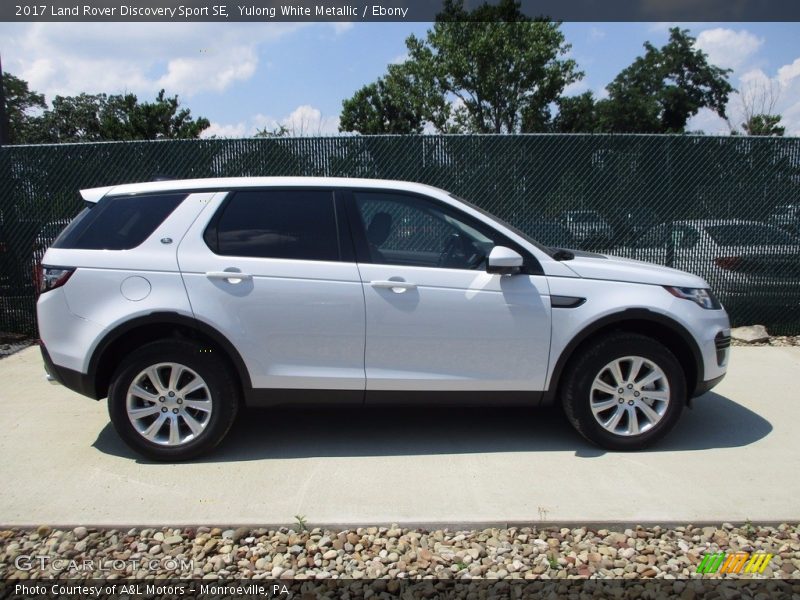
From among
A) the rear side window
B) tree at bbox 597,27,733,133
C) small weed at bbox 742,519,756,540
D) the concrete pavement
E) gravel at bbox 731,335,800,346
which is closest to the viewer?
small weed at bbox 742,519,756,540

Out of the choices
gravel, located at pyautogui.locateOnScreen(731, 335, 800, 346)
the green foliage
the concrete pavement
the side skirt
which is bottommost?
the concrete pavement

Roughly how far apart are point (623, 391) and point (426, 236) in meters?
1.64

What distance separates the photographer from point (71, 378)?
4.22 m

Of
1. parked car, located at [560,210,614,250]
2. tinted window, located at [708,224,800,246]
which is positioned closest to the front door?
parked car, located at [560,210,614,250]

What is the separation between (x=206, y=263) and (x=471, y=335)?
5.66 ft

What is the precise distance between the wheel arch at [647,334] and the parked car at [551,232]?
3320mm

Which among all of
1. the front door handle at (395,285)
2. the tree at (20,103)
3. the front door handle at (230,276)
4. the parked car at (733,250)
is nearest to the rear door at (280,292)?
the front door handle at (230,276)

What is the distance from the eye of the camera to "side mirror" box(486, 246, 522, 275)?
4105mm

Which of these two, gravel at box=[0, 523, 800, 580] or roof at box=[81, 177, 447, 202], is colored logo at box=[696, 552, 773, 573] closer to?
gravel at box=[0, 523, 800, 580]

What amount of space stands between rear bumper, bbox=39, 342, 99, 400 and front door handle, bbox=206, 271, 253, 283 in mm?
1017

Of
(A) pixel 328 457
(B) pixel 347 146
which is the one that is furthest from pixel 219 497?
(B) pixel 347 146

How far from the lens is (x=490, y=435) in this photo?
4723 millimetres

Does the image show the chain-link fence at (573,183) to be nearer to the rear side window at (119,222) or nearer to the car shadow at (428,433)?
the car shadow at (428,433)

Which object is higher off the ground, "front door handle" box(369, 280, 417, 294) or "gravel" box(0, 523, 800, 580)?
"front door handle" box(369, 280, 417, 294)
